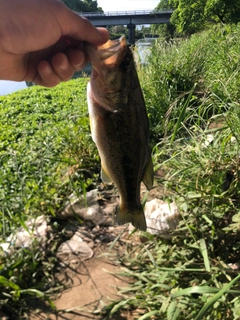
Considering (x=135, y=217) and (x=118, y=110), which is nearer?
(x=118, y=110)

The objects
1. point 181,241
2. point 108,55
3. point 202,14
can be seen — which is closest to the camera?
point 108,55

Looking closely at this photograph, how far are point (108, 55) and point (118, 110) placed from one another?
0.93 feet

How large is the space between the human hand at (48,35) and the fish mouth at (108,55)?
11 centimetres

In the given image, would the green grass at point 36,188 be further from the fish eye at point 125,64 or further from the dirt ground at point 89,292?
the fish eye at point 125,64

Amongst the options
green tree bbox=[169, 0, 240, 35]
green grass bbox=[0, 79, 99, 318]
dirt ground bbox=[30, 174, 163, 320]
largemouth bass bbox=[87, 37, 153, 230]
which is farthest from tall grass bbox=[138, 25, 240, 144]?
green tree bbox=[169, 0, 240, 35]

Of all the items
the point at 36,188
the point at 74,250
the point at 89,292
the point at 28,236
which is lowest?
the point at 89,292

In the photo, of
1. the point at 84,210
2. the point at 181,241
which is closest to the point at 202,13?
the point at 84,210

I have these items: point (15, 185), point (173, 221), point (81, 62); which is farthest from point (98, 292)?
point (15, 185)

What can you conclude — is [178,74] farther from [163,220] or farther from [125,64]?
[125,64]

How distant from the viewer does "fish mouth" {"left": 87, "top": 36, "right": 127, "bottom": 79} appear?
1.67 meters

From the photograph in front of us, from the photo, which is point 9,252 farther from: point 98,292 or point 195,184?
point 195,184

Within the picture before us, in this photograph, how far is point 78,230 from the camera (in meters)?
3.89

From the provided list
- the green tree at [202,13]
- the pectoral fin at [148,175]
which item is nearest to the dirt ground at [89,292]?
the pectoral fin at [148,175]

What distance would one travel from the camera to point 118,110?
1789 millimetres
